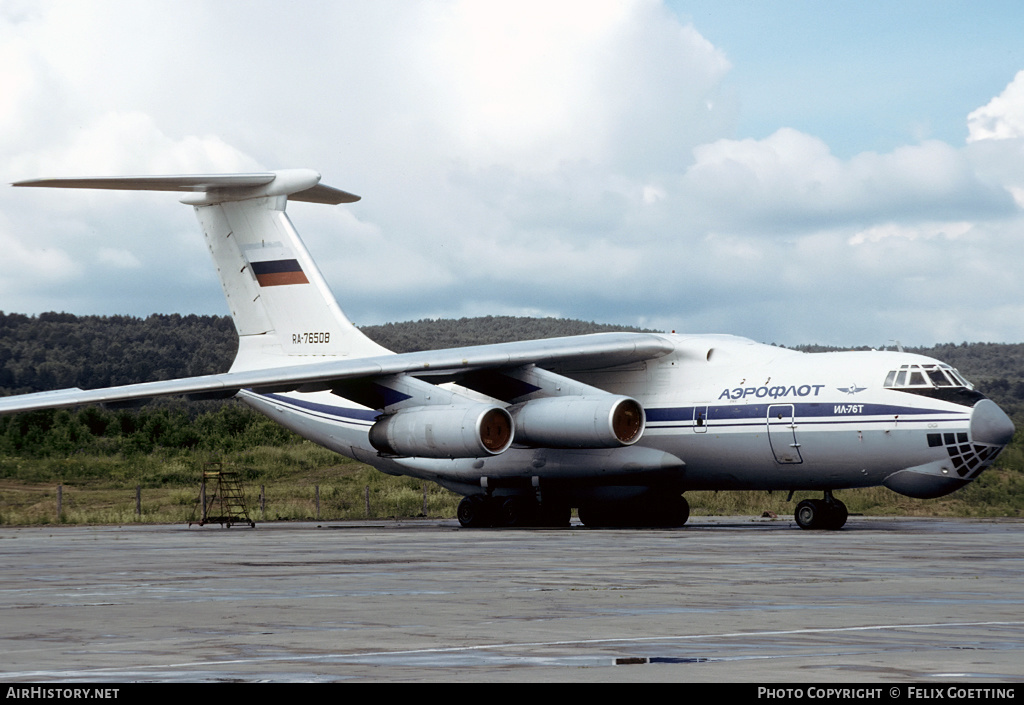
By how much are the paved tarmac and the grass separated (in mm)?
16001

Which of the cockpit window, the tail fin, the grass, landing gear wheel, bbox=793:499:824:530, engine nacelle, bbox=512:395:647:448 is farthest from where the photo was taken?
the grass

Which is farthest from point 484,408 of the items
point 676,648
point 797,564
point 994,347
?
point 994,347

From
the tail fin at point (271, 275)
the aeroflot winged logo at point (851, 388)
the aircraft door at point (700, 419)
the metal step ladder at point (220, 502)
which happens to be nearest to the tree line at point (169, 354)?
the metal step ladder at point (220, 502)

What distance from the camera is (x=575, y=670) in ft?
20.1

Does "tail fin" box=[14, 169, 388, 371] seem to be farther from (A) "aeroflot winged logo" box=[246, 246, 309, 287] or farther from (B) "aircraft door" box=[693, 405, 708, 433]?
(B) "aircraft door" box=[693, 405, 708, 433]

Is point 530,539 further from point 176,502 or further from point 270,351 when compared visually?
point 176,502

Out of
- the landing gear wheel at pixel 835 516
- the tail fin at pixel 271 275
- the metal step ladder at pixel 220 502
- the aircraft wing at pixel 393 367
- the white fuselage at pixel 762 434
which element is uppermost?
the tail fin at pixel 271 275

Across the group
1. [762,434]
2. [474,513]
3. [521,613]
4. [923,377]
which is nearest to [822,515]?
[762,434]

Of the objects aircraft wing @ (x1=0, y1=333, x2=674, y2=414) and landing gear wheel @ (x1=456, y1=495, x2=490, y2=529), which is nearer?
aircraft wing @ (x1=0, y1=333, x2=674, y2=414)

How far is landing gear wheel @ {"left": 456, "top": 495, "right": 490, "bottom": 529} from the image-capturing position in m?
25.9

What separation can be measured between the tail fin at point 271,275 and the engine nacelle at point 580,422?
5.13 metres

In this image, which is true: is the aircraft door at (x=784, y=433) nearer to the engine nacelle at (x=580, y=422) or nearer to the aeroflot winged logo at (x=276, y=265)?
the engine nacelle at (x=580, y=422)

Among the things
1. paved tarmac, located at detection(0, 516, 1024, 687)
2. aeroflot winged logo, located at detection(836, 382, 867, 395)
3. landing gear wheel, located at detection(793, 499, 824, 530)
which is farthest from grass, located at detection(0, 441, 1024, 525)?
paved tarmac, located at detection(0, 516, 1024, 687)

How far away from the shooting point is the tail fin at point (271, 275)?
2784 centimetres
